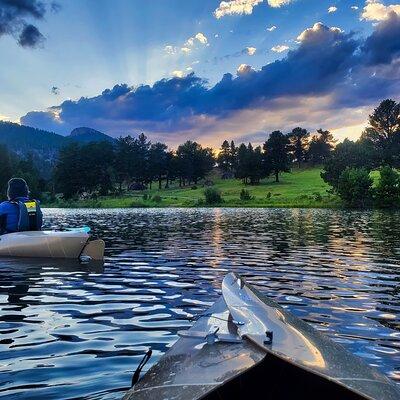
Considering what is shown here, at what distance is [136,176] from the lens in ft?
548

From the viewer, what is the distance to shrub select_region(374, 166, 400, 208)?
74250 millimetres

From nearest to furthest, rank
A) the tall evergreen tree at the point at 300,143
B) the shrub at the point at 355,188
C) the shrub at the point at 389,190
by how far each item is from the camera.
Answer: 1. the shrub at the point at 389,190
2. the shrub at the point at 355,188
3. the tall evergreen tree at the point at 300,143

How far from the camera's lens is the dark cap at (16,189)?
1859 centimetres

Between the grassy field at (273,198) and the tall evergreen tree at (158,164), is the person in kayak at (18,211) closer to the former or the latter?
the grassy field at (273,198)

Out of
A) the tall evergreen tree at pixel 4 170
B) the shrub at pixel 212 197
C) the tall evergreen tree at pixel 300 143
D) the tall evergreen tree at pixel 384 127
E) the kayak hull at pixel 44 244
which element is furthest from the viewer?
the tall evergreen tree at pixel 300 143

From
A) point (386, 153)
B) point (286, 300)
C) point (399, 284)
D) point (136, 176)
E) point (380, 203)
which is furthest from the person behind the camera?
point (136, 176)

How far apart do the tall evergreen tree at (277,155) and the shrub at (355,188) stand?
63146mm

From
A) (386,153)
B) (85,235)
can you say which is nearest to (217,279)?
(85,235)

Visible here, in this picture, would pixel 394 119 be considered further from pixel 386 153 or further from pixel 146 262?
pixel 146 262

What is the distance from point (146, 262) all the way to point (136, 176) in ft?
491

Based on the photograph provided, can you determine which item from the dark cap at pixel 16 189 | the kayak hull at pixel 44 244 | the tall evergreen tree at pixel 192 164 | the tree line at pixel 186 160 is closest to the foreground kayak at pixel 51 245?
the kayak hull at pixel 44 244

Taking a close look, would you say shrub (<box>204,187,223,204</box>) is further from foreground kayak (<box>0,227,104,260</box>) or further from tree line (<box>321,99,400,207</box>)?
foreground kayak (<box>0,227,104,260</box>)

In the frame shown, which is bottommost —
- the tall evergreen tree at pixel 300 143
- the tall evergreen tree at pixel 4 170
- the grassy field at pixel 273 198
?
the grassy field at pixel 273 198

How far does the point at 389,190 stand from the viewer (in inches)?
2938
